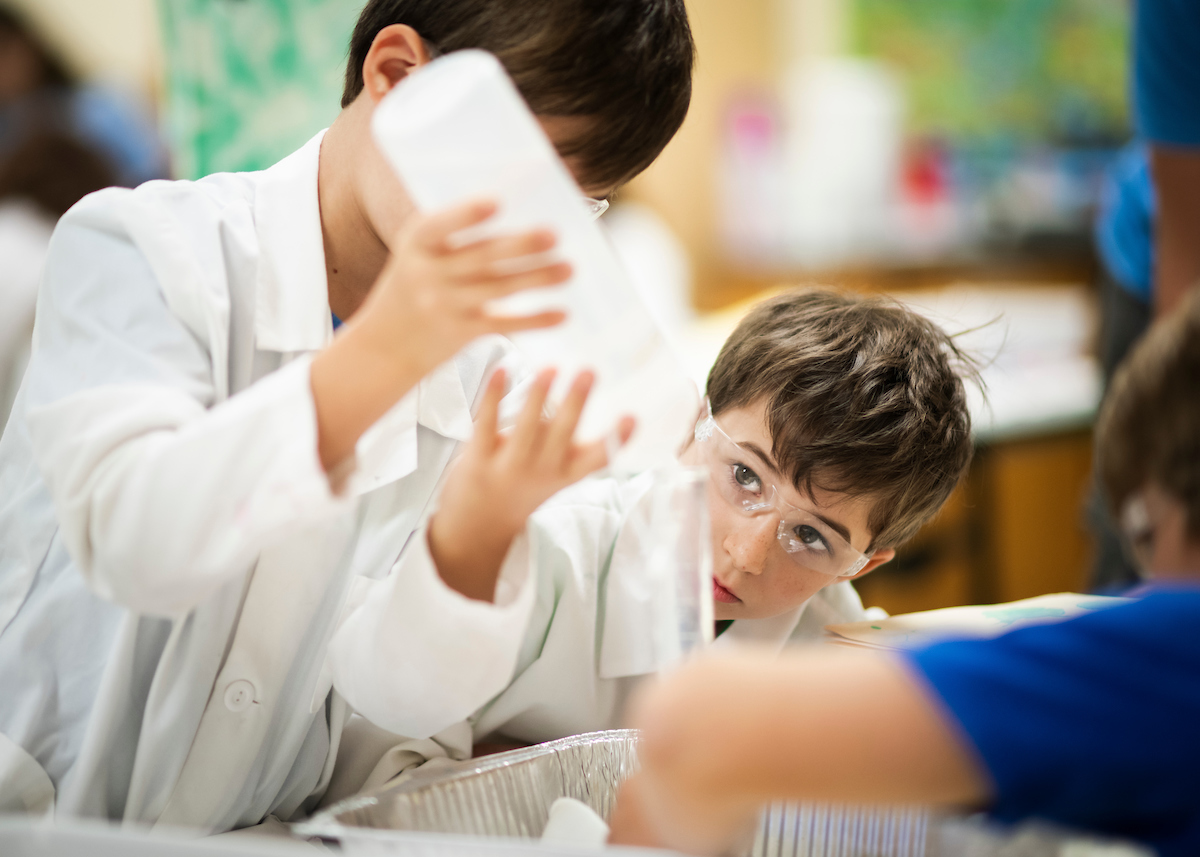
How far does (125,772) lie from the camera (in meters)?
0.80

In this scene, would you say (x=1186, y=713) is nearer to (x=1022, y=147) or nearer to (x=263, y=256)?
(x=263, y=256)

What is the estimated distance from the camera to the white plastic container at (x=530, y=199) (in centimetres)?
57

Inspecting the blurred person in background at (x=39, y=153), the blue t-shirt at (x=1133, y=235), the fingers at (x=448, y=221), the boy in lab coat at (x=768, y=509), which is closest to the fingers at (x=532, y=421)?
the fingers at (x=448, y=221)

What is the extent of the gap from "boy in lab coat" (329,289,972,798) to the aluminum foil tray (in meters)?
0.10

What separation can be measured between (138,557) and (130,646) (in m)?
0.20

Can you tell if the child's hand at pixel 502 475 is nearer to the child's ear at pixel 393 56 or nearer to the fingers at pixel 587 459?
the fingers at pixel 587 459

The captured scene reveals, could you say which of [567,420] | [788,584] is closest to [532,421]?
[567,420]

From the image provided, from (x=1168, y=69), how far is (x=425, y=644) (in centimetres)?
134

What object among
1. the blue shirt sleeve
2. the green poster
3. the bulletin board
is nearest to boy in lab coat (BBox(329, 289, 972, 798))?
the blue shirt sleeve

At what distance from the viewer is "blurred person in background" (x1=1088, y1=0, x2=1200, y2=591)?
1.45 metres

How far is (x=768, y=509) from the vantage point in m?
1.00

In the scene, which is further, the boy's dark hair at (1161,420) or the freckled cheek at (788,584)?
the freckled cheek at (788,584)

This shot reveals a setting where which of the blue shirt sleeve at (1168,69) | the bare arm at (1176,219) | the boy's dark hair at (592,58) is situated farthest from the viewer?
the bare arm at (1176,219)

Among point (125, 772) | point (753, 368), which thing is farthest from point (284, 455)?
point (753, 368)
